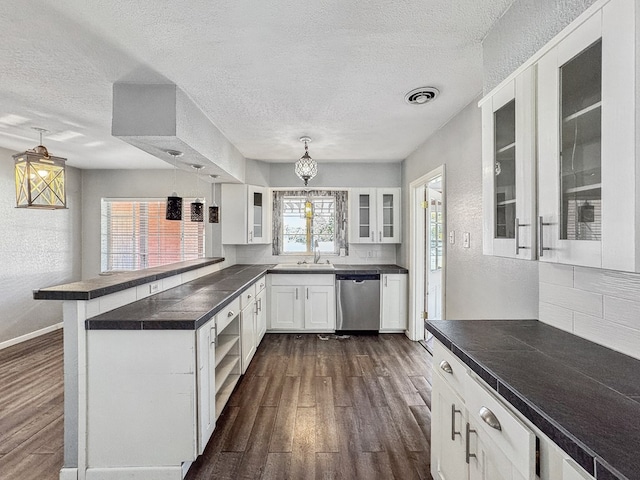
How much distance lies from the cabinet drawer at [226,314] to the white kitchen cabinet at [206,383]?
13cm

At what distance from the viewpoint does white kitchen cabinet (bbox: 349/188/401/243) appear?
468 cm

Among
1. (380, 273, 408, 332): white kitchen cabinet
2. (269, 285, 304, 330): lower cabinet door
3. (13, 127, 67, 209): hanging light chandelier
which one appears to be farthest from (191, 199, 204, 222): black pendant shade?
(380, 273, 408, 332): white kitchen cabinet

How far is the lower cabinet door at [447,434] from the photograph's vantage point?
135cm

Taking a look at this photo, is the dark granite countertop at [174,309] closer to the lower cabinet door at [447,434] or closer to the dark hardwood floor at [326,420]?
the dark hardwood floor at [326,420]

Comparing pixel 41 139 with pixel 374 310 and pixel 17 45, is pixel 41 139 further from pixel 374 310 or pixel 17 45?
pixel 374 310

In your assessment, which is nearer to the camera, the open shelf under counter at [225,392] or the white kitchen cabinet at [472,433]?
the white kitchen cabinet at [472,433]

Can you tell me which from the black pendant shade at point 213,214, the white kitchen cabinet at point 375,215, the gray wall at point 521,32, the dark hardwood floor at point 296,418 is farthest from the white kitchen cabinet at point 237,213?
the gray wall at point 521,32

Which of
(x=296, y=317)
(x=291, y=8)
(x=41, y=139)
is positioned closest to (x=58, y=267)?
(x=41, y=139)

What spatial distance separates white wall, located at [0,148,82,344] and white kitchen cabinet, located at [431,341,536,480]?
4.98 meters

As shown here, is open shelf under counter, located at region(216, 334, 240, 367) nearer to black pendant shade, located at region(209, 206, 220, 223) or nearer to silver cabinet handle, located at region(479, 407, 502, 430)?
black pendant shade, located at region(209, 206, 220, 223)

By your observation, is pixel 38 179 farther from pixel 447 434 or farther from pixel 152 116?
pixel 447 434

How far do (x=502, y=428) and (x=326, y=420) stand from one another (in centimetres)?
161

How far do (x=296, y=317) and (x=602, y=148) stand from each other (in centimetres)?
386

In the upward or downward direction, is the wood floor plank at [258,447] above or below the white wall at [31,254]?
below
